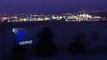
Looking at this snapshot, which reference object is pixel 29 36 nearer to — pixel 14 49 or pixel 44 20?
pixel 44 20

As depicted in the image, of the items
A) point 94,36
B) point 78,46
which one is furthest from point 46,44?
point 94,36

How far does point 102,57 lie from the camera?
8906 mm

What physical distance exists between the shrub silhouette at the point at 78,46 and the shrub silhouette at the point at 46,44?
1.96ft

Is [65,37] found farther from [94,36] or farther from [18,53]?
[18,53]

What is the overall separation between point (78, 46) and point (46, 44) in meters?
1.13

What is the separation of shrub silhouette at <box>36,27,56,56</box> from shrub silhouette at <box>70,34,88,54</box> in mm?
598

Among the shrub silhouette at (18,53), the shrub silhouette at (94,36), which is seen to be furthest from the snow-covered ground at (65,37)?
the shrub silhouette at (18,53)

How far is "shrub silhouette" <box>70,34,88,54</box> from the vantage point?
34.2 feet

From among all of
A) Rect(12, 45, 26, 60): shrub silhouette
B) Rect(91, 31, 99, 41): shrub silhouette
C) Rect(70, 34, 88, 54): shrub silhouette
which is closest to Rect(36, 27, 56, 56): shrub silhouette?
Rect(70, 34, 88, 54): shrub silhouette

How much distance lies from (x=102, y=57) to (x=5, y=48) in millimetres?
2365

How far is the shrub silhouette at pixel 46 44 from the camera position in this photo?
32.6ft

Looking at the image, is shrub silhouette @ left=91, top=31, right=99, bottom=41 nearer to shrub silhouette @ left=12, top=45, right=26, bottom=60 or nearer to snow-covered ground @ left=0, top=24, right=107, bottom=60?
snow-covered ground @ left=0, top=24, right=107, bottom=60

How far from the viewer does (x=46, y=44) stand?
408 inches

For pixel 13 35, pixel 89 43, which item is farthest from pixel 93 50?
pixel 13 35
